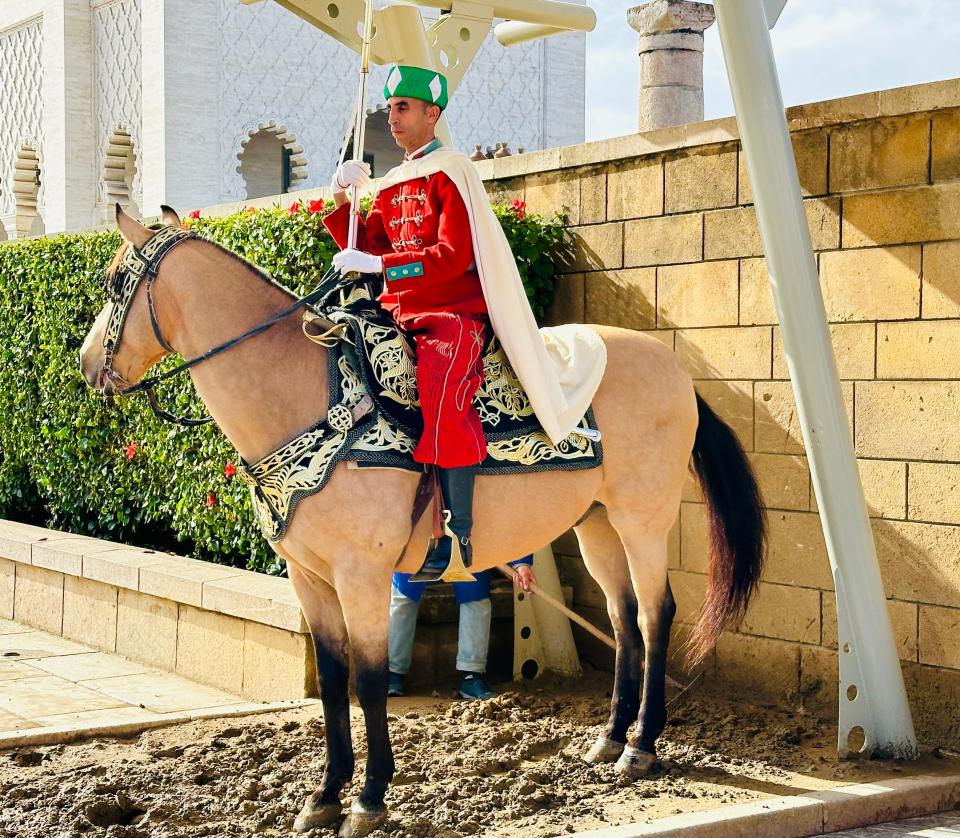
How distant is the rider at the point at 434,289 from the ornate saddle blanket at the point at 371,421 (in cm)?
8

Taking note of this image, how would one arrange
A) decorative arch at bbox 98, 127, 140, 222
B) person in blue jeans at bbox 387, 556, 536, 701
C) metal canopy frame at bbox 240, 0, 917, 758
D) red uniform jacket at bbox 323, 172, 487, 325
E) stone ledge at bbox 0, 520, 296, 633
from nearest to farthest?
red uniform jacket at bbox 323, 172, 487, 325, metal canopy frame at bbox 240, 0, 917, 758, person in blue jeans at bbox 387, 556, 536, 701, stone ledge at bbox 0, 520, 296, 633, decorative arch at bbox 98, 127, 140, 222

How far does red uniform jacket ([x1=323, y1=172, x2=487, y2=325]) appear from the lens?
4320mm

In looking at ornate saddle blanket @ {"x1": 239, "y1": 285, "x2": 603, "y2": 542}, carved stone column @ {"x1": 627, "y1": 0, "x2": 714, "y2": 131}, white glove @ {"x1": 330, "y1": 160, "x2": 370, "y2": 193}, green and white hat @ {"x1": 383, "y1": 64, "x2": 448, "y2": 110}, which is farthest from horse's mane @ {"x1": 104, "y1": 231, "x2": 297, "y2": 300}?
carved stone column @ {"x1": 627, "y1": 0, "x2": 714, "y2": 131}

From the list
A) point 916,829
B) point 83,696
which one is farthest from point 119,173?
point 916,829

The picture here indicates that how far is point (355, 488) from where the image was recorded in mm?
4164

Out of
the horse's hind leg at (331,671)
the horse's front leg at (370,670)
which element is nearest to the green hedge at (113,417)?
the horse's hind leg at (331,671)

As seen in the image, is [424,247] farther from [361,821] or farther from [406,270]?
[361,821]

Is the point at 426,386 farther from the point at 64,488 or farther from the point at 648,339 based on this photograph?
the point at 64,488

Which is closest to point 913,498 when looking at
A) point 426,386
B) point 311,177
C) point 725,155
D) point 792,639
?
point 792,639

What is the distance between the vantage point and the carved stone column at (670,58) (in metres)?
7.95

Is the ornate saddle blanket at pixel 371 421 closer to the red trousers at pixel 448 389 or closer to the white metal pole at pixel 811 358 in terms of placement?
the red trousers at pixel 448 389

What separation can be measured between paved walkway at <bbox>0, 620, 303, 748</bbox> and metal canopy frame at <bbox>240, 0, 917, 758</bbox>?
2.55 m

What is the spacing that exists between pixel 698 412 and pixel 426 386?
1.49 meters

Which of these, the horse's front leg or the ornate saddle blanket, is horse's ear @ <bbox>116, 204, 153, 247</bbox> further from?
the horse's front leg
